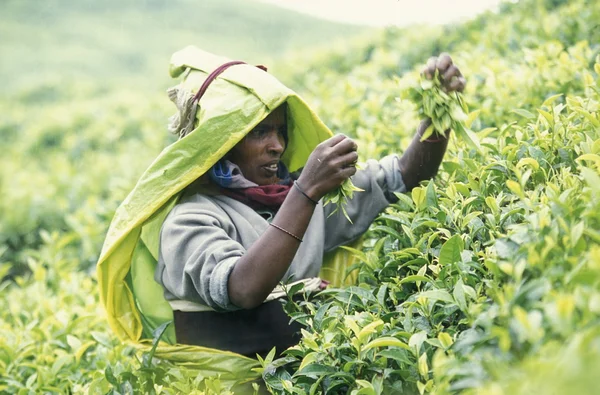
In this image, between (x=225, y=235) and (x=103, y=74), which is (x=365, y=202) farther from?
(x=103, y=74)

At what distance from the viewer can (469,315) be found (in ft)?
5.61

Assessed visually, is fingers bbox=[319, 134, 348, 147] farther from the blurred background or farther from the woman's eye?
the blurred background

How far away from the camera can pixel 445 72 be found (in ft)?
8.20

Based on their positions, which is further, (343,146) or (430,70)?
(430,70)

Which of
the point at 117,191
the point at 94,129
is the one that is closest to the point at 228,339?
the point at 117,191

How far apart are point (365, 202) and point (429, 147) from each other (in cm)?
31

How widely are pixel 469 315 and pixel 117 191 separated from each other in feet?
11.7

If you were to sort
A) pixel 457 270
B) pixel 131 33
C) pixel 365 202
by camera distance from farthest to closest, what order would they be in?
pixel 131 33
pixel 365 202
pixel 457 270

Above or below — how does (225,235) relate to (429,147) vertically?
below

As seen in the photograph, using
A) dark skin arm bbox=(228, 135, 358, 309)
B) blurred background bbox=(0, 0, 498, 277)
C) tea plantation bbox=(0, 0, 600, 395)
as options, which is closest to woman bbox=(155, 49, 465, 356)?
dark skin arm bbox=(228, 135, 358, 309)

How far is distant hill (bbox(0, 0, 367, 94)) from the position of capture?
1428 cm

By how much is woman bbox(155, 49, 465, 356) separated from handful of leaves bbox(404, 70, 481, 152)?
38mm

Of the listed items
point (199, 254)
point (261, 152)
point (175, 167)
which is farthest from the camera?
point (261, 152)

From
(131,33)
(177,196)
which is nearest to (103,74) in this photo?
(131,33)
